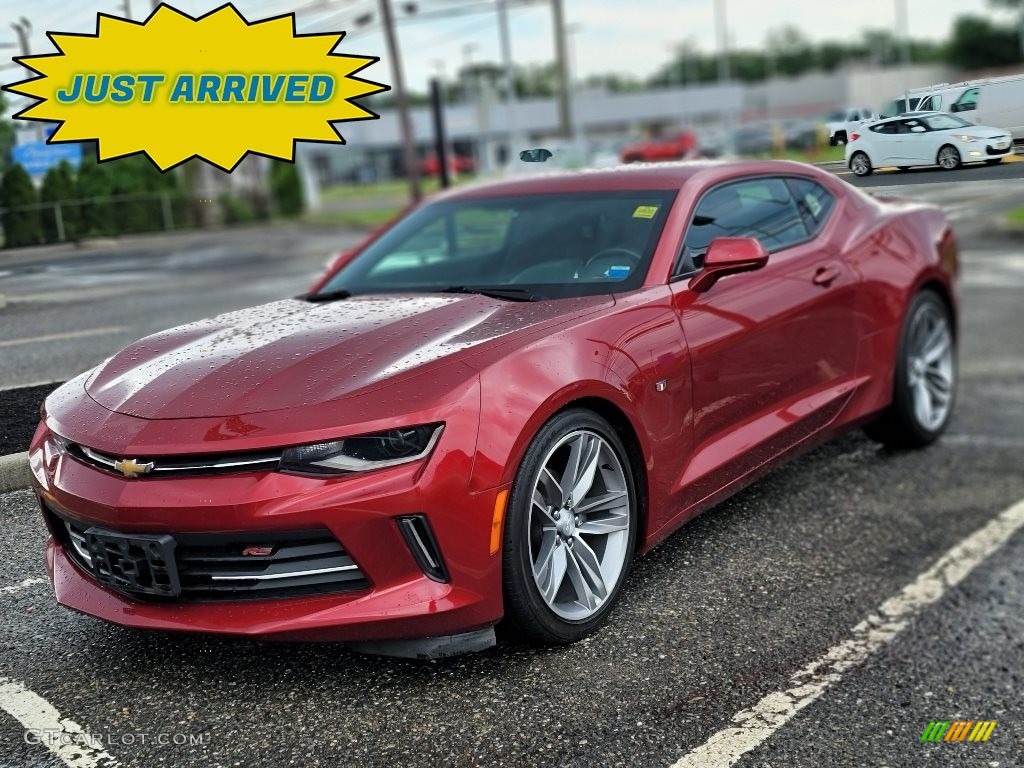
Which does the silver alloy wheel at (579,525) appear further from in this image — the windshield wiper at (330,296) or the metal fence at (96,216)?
the metal fence at (96,216)

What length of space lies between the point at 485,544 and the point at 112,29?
2.41m

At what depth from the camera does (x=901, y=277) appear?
5.38m

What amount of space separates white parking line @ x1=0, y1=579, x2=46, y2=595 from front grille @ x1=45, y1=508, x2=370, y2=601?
80 centimetres

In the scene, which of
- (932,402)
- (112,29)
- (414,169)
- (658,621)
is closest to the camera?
(658,621)

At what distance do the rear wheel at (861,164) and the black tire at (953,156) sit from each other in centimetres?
28

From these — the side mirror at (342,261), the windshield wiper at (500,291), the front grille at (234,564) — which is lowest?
the front grille at (234,564)

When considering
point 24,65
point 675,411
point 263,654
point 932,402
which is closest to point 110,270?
point 24,65

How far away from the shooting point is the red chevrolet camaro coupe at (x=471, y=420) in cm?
305

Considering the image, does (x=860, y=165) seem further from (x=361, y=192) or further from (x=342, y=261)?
(x=361, y=192)

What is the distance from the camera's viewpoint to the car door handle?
15.7 feet

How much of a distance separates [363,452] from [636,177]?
2.14 meters

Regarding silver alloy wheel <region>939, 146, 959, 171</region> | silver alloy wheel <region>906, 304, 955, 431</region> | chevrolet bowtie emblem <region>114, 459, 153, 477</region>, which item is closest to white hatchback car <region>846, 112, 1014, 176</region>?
silver alloy wheel <region>939, 146, 959, 171</region>

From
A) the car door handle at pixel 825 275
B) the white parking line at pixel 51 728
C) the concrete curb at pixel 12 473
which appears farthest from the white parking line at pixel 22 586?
the car door handle at pixel 825 275

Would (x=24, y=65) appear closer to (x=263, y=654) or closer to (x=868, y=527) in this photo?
(x=263, y=654)
